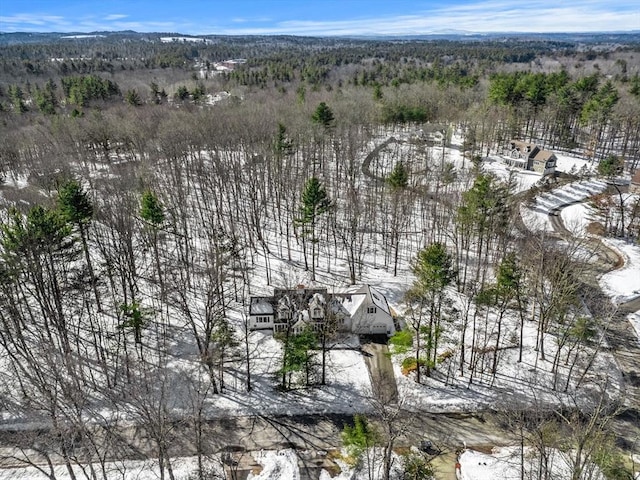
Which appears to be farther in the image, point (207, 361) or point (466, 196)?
point (466, 196)

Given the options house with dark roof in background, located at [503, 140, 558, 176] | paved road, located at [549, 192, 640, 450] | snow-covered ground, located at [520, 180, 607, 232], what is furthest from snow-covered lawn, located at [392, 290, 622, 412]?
house with dark roof in background, located at [503, 140, 558, 176]

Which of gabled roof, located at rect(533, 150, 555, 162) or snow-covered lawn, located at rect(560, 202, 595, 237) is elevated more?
gabled roof, located at rect(533, 150, 555, 162)

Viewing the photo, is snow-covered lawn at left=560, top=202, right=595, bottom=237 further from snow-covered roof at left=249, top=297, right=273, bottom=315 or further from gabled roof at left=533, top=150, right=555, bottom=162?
snow-covered roof at left=249, top=297, right=273, bottom=315

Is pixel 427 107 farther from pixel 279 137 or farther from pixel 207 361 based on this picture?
pixel 207 361

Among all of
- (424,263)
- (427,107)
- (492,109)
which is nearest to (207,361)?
(424,263)

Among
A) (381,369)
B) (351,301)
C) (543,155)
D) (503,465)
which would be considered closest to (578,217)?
(543,155)
